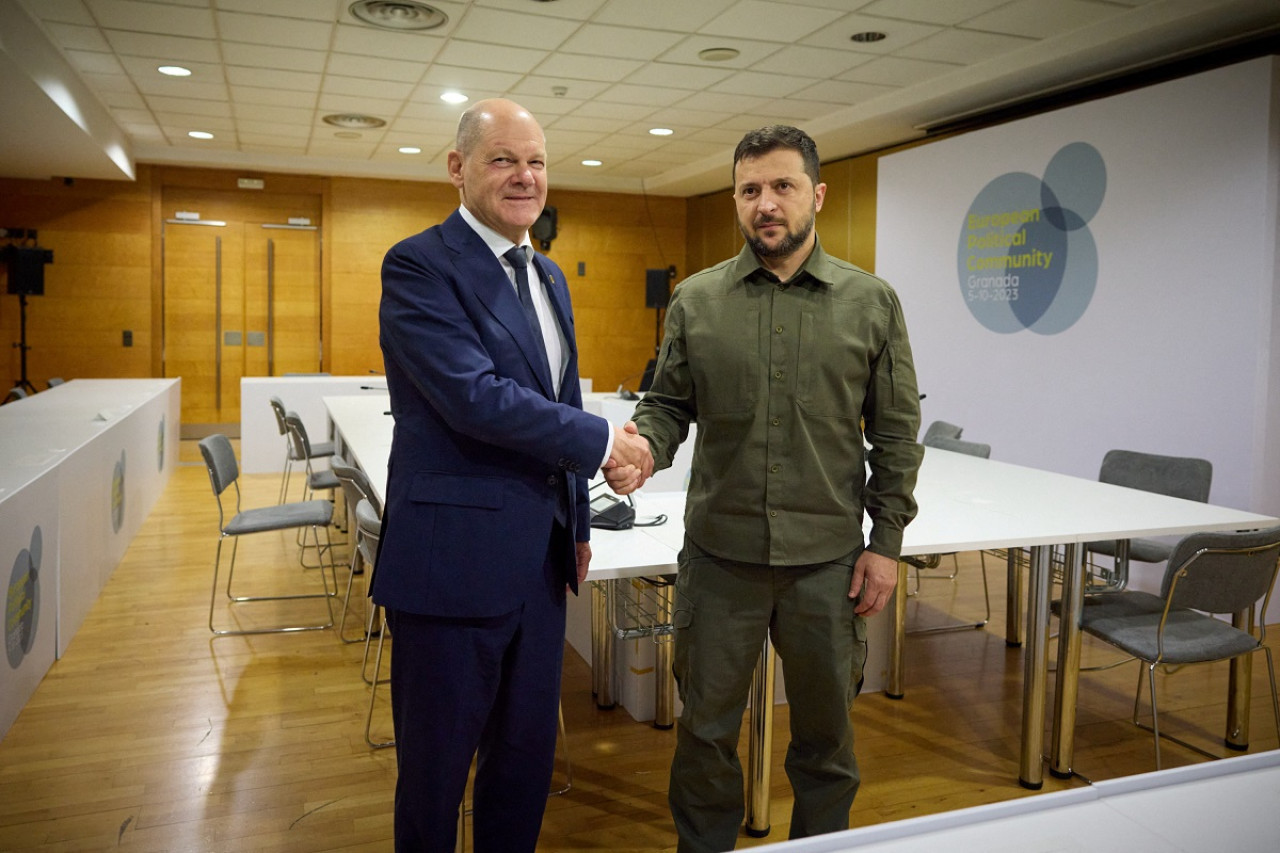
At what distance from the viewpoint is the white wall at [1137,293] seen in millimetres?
4949

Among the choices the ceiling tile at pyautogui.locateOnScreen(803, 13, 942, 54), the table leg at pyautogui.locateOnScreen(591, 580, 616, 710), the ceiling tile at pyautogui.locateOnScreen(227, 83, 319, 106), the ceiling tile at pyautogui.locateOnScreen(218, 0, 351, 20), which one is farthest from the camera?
the ceiling tile at pyautogui.locateOnScreen(227, 83, 319, 106)

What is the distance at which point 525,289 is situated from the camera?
1.86 m

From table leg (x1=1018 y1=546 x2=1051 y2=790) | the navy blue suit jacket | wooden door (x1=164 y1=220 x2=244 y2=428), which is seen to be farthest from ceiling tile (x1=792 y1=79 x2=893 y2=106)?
wooden door (x1=164 y1=220 x2=244 y2=428)

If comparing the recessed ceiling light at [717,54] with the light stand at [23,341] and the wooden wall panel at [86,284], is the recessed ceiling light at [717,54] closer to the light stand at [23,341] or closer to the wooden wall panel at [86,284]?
the wooden wall panel at [86,284]

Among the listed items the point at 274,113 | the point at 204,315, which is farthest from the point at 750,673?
the point at 204,315

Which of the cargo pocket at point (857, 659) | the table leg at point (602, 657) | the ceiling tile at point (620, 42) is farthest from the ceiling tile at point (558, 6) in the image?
the cargo pocket at point (857, 659)

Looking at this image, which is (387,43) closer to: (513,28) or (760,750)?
(513,28)

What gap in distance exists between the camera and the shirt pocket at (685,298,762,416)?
6.78 ft

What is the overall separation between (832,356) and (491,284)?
2.39 feet

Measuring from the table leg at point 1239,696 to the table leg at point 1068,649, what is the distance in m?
0.64

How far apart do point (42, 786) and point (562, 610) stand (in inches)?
78.1

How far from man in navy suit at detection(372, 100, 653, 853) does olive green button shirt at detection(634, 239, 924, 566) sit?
268mm

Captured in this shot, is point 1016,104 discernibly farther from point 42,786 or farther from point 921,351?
point 42,786

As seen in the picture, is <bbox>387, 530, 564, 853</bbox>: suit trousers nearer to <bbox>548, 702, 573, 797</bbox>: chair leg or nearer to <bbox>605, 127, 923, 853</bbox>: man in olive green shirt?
<bbox>605, 127, 923, 853</bbox>: man in olive green shirt
